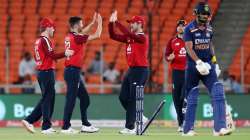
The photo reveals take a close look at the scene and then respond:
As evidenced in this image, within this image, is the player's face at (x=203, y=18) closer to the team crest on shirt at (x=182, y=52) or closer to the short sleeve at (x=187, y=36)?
the short sleeve at (x=187, y=36)

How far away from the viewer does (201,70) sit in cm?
1984

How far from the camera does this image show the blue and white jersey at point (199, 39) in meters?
20.2

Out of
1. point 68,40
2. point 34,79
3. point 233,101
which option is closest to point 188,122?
point 68,40

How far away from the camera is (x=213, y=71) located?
66.6 ft

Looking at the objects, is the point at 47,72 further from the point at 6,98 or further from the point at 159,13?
the point at 159,13

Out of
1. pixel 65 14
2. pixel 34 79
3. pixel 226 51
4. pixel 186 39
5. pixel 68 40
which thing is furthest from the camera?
pixel 65 14

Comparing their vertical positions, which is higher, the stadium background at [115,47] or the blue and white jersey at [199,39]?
the blue and white jersey at [199,39]

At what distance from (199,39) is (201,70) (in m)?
0.72

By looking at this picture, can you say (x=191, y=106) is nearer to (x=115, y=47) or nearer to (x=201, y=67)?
(x=201, y=67)

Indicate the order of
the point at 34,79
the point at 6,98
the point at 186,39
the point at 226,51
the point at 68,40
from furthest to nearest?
the point at 226,51
the point at 34,79
the point at 6,98
the point at 68,40
the point at 186,39

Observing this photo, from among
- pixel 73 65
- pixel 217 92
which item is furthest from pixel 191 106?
pixel 73 65

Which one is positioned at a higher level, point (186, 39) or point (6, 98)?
point (186, 39)

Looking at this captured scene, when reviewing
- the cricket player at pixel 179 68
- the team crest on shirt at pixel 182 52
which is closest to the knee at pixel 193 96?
the cricket player at pixel 179 68

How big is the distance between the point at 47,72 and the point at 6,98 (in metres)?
7.47
